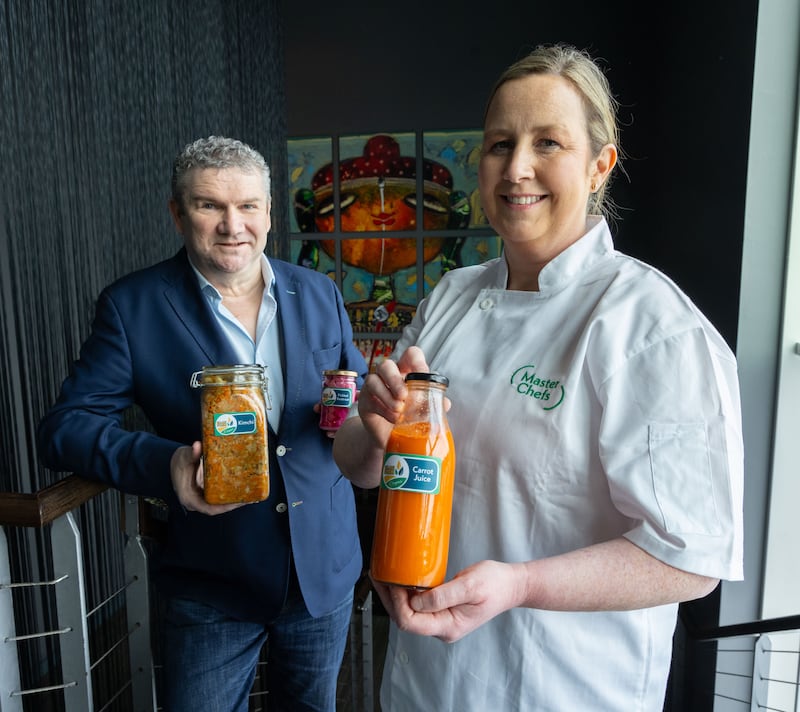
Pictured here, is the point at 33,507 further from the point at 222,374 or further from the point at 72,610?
the point at 222,374

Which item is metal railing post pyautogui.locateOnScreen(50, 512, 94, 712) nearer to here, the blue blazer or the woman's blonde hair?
the blue blazer

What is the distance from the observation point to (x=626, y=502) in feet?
2.27

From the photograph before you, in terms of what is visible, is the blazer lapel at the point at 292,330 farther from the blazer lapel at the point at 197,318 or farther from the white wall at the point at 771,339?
the white wall at the point at 771,339

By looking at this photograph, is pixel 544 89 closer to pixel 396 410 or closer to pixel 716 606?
pixel 396 410

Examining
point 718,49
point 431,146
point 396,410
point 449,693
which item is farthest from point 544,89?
point 431,146

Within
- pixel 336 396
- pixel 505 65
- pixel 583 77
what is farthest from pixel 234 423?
pixel 505 65

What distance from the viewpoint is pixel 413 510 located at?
2.32 ft

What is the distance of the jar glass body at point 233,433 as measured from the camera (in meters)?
1.05

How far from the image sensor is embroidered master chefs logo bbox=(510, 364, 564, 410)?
2.44 feet

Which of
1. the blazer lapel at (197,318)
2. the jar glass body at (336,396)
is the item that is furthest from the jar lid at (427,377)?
the blazer lapel at (197,318)

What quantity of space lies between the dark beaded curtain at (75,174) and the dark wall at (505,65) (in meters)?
1.48

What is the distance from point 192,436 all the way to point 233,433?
13.4 inches

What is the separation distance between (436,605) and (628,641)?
0.31 m

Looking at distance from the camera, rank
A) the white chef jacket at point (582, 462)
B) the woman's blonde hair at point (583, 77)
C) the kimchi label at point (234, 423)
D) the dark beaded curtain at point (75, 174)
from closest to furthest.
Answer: the white chef jacket at point (582, 462) → the woman's blonde hair at point (583, 77) → the kimchi label at point (234, 423) → the dark beaded curtain at point (75, 174)
